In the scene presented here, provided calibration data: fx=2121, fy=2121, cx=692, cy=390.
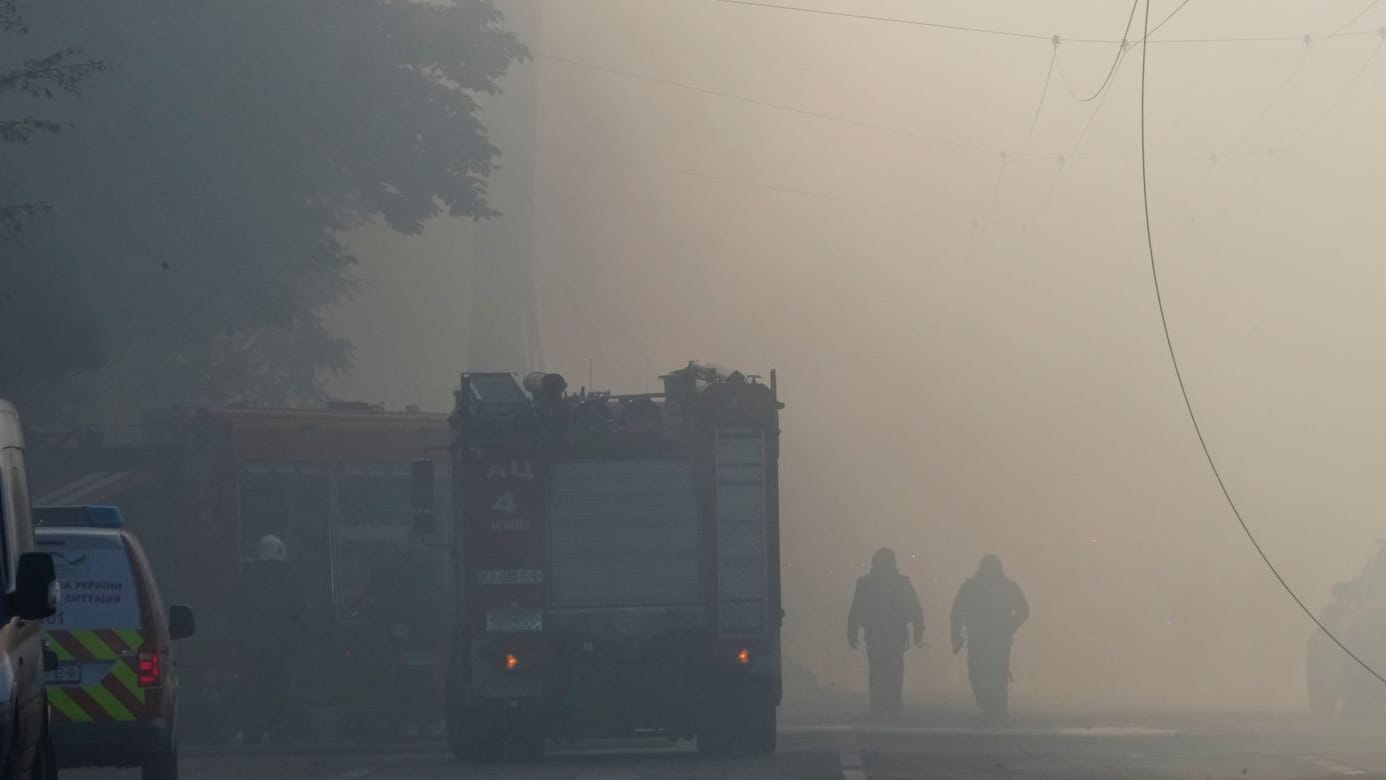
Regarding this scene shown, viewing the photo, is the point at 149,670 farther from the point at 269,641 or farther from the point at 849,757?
the point at 269,641

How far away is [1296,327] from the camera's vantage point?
131 feet

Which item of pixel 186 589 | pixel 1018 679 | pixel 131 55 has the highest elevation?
pixel 131 55

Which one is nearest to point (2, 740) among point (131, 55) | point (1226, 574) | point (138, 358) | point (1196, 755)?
point (1196, 755)

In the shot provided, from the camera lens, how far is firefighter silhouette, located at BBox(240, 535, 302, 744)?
20.5 metres

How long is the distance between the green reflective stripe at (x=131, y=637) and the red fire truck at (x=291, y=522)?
809 cm

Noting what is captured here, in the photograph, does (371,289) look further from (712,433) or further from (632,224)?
(712,433)

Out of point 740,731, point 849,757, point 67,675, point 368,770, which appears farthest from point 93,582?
point 849,757

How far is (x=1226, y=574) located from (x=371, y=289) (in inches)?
979

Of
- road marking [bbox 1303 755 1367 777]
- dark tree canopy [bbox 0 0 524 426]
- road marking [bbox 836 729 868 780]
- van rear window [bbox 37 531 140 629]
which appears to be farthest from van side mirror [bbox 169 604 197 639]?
dark tree canopy [bbox 0 0 524 426]

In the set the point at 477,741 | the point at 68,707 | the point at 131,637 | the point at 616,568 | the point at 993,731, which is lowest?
the point at 993,731

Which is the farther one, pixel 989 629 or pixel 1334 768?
pixel 989 629

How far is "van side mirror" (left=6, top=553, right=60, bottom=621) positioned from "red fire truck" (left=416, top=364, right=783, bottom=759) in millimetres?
8518

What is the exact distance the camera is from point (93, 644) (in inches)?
489

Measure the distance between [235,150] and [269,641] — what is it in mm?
12929
